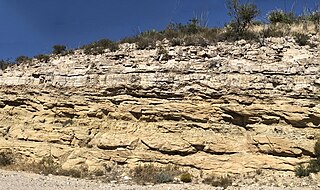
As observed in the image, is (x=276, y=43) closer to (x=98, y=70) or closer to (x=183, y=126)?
(x=183, y=126)

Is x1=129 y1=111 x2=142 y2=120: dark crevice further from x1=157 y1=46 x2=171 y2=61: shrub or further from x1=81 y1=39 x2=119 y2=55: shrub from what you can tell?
x1=81 y1=39 x2=119 y2=55: shrub

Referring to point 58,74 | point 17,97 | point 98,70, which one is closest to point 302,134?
point 98,70

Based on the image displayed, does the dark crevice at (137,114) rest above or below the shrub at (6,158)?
above

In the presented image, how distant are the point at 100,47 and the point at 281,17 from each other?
9023 millimetres

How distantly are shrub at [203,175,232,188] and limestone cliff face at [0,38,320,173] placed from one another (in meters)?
0.37

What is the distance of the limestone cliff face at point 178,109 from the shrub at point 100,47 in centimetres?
41

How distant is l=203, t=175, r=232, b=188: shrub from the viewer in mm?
13695

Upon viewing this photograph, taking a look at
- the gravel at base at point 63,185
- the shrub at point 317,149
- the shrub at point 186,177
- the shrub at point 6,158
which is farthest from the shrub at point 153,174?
the shrub at point 6,158

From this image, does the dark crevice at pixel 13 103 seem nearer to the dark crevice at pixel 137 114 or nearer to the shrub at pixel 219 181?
the dark crevice at pixel 137 114

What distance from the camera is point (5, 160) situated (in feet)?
55.5

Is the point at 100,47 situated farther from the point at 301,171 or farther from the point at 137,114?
the point at 301,171

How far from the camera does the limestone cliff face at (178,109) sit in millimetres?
14750

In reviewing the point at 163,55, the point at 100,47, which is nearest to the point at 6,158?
the point at 100,47

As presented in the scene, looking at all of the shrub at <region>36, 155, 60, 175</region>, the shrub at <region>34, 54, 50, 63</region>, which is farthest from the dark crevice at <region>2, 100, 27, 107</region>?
the shrub at <region>36, 155, 60, 175</region>
